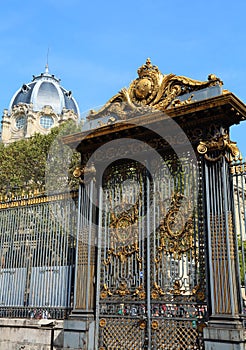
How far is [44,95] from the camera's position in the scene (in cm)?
4962

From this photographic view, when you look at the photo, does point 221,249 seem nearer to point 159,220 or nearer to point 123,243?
point 159,220

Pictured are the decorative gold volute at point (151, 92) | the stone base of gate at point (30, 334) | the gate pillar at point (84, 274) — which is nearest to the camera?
the decorative gold volute at point (151, 92)

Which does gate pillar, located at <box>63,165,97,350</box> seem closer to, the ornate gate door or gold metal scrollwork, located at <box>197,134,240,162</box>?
the ornate gate door

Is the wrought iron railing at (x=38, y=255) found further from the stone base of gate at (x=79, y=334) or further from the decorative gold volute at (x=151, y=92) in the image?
the decorative gold volute at (x=151, y=92)

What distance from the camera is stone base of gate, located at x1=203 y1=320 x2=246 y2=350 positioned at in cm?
627

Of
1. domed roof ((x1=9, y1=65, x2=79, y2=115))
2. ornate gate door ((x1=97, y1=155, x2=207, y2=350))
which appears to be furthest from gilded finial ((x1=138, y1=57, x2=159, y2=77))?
domed roof ((x1=9, y1=65, x2=79, y2=115))

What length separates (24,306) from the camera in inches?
388

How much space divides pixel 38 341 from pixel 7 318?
1.32 m

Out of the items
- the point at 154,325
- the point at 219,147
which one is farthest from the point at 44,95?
the point at 154,325

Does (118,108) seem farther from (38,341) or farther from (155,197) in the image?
(38,341)

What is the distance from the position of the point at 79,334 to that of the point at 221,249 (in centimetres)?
340

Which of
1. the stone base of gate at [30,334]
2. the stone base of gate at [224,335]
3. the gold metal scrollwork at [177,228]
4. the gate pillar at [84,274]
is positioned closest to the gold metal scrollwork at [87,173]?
the gate pillar at [84,274]

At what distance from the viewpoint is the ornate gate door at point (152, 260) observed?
289 inches

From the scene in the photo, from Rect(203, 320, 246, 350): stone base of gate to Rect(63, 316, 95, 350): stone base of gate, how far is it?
2560 mm
